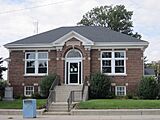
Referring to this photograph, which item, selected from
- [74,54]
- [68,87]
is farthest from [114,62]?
[68,87]

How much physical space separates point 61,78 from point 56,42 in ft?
11.7

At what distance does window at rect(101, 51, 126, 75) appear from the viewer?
36438mm

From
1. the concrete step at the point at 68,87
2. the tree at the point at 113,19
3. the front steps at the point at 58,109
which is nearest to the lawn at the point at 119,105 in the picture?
the front steps at the point at 58,109

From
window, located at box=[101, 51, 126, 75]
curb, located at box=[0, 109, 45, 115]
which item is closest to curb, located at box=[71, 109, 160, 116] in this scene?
curb, located at box=[0, 109, 45, 115]

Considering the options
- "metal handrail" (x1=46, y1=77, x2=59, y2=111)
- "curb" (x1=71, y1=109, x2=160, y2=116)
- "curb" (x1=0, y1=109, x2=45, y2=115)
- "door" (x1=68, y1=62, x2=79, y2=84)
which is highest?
"door" (x1=68, y1=62, x2=79, y2=84)

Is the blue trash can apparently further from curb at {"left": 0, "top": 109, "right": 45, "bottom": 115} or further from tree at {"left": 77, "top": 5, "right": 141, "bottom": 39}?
tree at {"left": 77, "top": 5, "right": 141, "bottom": 39}

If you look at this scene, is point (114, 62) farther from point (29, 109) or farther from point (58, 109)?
point (29, 109)

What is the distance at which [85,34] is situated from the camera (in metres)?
39.5

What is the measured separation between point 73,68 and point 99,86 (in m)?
3.87

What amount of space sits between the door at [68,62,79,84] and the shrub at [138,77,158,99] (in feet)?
21.8

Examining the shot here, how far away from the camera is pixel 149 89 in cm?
3319

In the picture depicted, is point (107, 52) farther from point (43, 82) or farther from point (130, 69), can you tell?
point (43, 82)

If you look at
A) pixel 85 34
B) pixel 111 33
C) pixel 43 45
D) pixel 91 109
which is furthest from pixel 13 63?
pixel 91 109

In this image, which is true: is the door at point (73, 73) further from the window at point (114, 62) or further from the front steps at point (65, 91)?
the window at point (114, 62)
